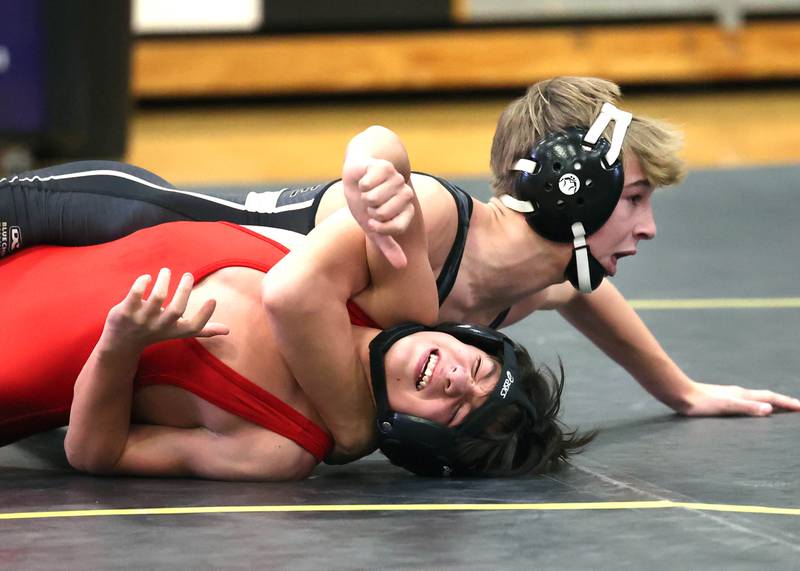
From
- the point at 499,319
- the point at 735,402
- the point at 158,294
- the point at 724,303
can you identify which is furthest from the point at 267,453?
the point at 724,303

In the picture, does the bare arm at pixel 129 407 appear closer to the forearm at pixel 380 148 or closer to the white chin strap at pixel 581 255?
the forearm at pixel 380 148

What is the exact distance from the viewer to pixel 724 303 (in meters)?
4.55

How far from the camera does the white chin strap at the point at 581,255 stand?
10.00 ft

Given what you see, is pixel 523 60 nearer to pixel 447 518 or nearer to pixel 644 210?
pixel 644 210

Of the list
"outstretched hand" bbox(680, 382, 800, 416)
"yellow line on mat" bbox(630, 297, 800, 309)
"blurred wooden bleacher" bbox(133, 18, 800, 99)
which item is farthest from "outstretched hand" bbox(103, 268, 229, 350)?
"blurred wooden bleacher" bbox(133, 18, 800, 99)

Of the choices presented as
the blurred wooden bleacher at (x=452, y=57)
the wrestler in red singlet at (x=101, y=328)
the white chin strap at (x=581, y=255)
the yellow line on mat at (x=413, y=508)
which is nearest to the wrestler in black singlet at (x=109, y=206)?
the wrestler in red singlet at (x=101, y=328)

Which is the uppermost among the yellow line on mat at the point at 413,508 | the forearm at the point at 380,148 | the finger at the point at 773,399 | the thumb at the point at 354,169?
the forearm at the point at 380,148

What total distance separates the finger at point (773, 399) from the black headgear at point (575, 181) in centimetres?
57

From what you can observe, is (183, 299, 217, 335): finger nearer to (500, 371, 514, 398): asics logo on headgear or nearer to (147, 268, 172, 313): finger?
(147, 268, 172, 313): finger

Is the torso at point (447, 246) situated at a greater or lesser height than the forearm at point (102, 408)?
greater

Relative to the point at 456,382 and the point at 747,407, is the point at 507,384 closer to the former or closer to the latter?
the point at 456,382

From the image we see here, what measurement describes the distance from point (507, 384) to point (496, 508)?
0.78 feet

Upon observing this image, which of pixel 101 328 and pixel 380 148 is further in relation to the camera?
pixel 101 328

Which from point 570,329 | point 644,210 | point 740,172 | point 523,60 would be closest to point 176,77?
point 523,60
